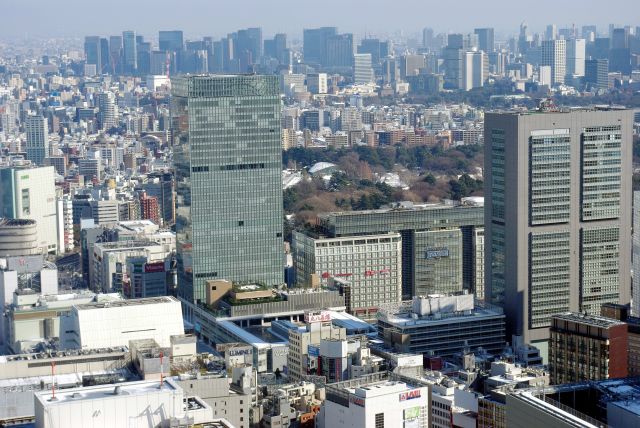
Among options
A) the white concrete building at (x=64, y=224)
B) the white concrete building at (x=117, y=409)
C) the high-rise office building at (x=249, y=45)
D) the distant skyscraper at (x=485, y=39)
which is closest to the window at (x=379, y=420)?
the white concrete building at (x=117, y=409)

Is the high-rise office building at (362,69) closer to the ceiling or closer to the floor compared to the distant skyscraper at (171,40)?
closer to the floor

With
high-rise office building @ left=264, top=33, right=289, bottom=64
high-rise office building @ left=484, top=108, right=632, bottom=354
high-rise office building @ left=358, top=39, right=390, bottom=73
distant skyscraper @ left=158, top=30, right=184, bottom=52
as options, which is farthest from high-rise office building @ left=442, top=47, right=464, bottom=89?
high-rise office building @ left=484, top=108, right=632, bottom=354

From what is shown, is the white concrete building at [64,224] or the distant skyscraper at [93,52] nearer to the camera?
the white concrete building at [64,224]

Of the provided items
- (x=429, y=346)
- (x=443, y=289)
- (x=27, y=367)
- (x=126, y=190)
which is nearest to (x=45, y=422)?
(x=27, y=367)

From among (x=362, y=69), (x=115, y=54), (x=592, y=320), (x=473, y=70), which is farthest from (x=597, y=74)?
(x=592, y=320)

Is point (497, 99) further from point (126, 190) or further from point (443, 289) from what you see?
point (443, 289)

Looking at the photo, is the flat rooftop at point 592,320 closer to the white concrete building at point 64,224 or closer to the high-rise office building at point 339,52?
the white concrete building at point 64,224

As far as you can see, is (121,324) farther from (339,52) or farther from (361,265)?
(339,52)
